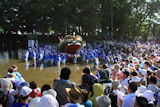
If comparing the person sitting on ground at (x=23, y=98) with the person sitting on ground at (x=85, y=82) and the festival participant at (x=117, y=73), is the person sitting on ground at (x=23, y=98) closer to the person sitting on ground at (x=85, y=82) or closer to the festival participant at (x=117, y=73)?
the person sitting on ground at (x=85, y=82)

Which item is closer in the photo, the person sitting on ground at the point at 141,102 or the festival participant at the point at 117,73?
the person sitting on ground at the point at 141,102

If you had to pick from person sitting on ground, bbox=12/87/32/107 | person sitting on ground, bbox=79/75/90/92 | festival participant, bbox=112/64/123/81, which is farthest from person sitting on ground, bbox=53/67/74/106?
festival participant, bbox=112/64/123/81

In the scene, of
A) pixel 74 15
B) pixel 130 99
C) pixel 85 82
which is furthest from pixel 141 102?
pixel 74 15

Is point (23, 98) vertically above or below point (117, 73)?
above

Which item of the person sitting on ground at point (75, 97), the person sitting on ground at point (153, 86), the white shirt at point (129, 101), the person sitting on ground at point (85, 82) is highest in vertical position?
the person sitting on ground at point (75, 97)

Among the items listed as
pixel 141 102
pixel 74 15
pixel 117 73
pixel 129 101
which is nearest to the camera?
pixel 141 102

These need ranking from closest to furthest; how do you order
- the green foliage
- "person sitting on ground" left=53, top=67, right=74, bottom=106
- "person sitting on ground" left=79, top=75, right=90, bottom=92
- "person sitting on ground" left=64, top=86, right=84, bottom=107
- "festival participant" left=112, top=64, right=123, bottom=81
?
"person sitting on ground" left=64, top=86, right=84, bottom=107 < "person sitting on ground" left=53, top=67, right=74, bottom=106 < "person sitting on ground" left=79, top=75, right=90, bottom=92 < "festival participant" left=112, top=64, right=123, bottom=81 < the green foliage

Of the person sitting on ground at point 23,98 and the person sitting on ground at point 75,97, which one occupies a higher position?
the person sitting on ground at point 75,97

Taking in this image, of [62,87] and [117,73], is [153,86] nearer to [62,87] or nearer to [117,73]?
[117,73]

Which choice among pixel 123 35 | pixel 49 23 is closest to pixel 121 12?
pixel 123 35

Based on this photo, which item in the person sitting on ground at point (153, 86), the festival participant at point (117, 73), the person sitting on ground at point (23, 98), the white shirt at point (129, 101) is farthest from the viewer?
the festival participant at point (117, 73)

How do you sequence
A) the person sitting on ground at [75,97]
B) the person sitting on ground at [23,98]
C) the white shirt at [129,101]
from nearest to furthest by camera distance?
the person sitting on ground at [75,97]
the person sitting on ground at [23,98]
the white shirt at [129,101]

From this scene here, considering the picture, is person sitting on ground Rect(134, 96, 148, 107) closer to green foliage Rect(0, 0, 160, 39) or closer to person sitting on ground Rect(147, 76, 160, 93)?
person sitting on ground Rect(147, 76, 160, 93)

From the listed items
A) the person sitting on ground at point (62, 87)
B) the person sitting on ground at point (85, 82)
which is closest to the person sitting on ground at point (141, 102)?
the person sitting on ground at point (85, 82)
